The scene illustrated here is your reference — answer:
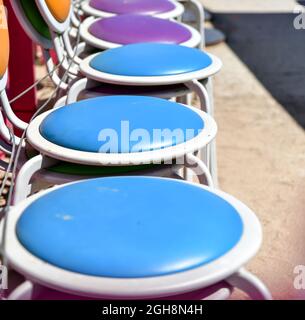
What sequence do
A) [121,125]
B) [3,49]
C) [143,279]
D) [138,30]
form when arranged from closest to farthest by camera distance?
[143,279], [121,125], [3,49], [138,30]

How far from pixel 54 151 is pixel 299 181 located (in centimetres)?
196

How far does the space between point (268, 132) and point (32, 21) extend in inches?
73.3

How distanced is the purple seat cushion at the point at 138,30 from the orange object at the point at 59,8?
0.17m

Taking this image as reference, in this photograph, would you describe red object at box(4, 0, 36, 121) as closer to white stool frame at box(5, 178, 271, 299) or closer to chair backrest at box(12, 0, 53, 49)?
chair backrest at box(12, 0, 53, 49)

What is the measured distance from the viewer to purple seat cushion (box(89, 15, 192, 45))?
8.85ft

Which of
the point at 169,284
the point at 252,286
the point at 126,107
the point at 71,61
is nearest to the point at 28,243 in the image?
the point at 169,284

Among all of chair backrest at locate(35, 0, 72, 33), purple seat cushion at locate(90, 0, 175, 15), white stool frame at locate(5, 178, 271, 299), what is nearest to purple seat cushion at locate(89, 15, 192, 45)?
chair backrest at locate(35, 0, 72, 33)

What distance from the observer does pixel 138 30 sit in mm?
2746

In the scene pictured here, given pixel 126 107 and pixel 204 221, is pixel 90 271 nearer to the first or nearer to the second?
pixel 204 221

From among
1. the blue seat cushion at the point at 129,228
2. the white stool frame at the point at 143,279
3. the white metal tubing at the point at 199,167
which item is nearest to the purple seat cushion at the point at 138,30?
the white metal tubing at the point at 199,167

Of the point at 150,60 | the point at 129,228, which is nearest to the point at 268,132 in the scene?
the point at 150,60

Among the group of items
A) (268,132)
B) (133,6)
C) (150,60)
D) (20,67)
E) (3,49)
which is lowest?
(268,132)

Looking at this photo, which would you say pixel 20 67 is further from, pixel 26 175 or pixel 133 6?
pixel 26 175

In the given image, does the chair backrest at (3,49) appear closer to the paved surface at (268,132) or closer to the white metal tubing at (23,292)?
the white metal tubing at (23,292)
